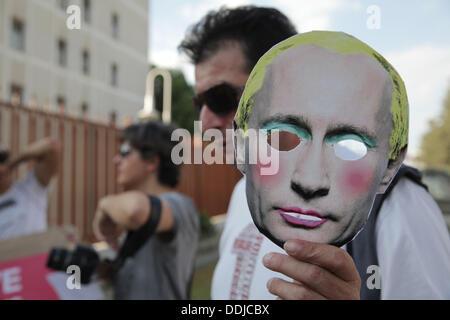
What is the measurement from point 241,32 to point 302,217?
0.35 meters

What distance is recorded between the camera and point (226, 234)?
2.99ft

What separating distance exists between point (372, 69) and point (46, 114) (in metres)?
4.61

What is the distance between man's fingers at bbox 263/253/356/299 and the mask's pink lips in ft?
0.17

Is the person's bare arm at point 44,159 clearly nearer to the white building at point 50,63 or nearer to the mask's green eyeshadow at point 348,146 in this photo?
the mask's green eyeshadow at point 348,146

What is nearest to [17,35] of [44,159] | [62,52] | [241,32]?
[62,52]

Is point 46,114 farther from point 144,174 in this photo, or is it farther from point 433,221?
point 433,221

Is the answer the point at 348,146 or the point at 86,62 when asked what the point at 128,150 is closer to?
the point at 348,146

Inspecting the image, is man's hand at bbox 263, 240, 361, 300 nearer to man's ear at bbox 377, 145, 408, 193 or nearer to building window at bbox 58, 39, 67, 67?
man's ear at bbox 377, 145, 408, 193

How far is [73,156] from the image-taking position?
4.54m

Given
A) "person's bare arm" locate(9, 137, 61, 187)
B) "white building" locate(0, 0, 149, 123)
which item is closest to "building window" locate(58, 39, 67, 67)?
"white building" locate(0, 0, 149, 123)

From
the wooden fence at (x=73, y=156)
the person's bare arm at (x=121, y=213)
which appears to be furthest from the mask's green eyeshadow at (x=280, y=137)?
the wooden fence at (x=73, y=156)

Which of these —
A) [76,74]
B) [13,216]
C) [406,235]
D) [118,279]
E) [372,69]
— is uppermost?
[76,74]

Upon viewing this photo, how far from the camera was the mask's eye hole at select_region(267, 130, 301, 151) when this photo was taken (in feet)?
1.21

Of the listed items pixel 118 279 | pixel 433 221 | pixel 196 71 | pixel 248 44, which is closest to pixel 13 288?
pixel 118 279
